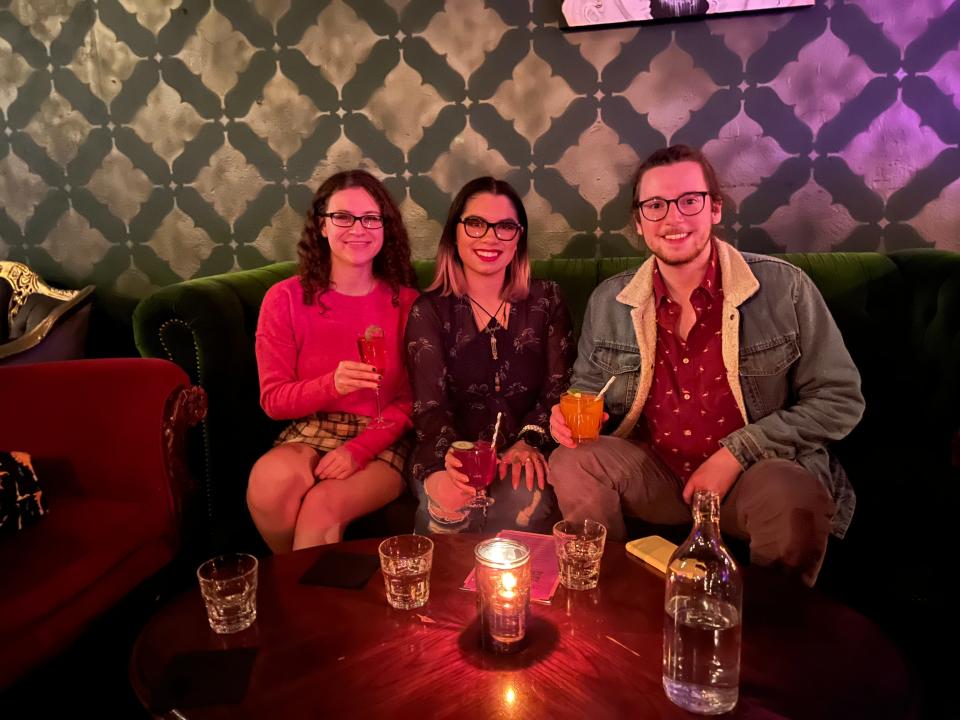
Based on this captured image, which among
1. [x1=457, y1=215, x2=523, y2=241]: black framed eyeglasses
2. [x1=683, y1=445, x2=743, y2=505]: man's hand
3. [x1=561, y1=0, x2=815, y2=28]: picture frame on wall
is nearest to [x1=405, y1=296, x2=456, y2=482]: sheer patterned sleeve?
[x1=457, y1=215, x2=523, y2=241]: black framed eyeglasses

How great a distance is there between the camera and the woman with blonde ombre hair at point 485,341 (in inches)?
84.8

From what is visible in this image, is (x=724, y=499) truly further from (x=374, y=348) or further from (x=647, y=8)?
(x=647, y=8)

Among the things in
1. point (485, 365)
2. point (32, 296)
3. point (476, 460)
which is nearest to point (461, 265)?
point (485, 365)

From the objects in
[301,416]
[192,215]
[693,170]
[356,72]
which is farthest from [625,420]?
[192,215]

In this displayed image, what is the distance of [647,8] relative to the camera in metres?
2.69

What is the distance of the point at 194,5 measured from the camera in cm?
304

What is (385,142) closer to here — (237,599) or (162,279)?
(162,279)

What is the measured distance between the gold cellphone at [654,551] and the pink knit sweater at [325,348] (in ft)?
3.23

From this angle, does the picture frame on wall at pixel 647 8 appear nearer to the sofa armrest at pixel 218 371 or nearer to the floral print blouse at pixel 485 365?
the floral print blouse at pixel 485 365

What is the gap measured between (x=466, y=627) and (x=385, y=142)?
2323 mm

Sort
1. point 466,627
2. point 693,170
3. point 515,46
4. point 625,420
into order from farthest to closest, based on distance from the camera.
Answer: point 515,46
point 625,420
point 693,170
point 466,627

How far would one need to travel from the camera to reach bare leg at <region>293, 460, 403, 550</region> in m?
1.96

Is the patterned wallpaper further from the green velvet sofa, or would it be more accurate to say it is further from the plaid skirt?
the plaid skirt

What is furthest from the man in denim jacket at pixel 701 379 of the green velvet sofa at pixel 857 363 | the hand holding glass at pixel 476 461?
the green velvet sofa at pixel 857 363
